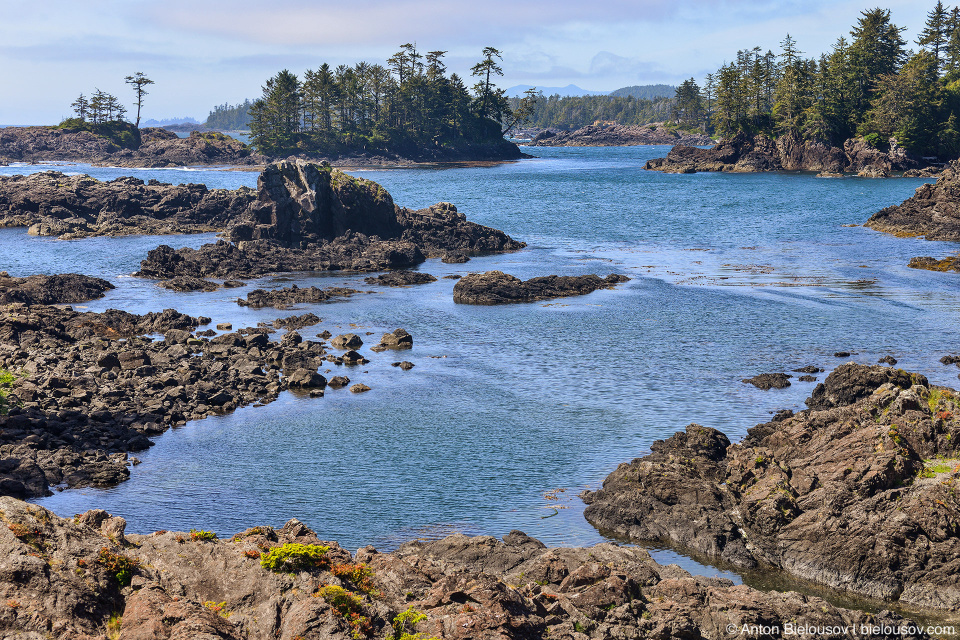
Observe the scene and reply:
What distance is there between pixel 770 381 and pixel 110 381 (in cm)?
3859

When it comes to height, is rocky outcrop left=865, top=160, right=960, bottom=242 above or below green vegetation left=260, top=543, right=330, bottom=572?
above

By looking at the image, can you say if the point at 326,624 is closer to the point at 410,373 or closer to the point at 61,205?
the point at 410,373

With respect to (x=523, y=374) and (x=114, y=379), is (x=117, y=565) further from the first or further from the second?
(x=523, y=374)

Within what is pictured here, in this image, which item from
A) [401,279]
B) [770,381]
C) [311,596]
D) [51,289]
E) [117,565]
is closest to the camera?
[311,596]

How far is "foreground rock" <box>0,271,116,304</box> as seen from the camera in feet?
216

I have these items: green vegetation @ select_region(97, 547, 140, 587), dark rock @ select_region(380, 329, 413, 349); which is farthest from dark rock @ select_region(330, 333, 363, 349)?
green vegetation @ select_region(97, 547, 140, 587)

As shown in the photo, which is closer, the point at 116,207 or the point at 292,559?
the point at 292,559

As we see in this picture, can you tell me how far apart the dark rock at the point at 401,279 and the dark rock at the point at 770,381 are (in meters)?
41.3

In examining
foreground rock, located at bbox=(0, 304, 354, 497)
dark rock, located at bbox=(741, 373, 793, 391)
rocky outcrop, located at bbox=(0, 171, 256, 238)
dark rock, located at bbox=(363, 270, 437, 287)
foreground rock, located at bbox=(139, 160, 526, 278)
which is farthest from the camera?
rocky outcrop, located at bbox=(0, 171, 256, 238)

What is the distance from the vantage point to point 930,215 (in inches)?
4097

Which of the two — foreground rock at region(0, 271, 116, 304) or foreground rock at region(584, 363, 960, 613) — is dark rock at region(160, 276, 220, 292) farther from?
foreground rock at region(584, 363, 960, 613)

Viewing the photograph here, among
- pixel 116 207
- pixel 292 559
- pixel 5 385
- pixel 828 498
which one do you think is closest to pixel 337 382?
pixel 5 385

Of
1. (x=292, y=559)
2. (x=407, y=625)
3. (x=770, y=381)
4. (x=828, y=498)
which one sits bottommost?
(x=770, y=381)

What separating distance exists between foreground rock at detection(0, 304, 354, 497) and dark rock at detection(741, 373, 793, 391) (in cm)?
2604
